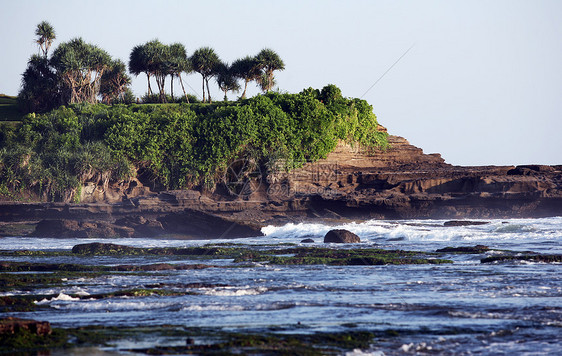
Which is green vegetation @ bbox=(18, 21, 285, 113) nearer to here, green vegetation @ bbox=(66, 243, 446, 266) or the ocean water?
green vegetation @ bbox=(66, 243, 446, 266)

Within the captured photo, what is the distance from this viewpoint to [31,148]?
183 ft

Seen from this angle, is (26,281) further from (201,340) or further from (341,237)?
(341,237)

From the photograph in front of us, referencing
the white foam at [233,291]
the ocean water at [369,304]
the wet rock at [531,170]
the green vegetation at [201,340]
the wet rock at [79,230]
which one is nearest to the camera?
the green vegetation at [201,340]

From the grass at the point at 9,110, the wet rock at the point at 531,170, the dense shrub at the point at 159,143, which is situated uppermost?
the grass at the point at 9,110

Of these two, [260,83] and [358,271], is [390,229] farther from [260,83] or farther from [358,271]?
[260,83]

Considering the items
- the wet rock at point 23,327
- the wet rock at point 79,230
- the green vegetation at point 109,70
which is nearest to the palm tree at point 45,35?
the green vegetation at point 109,70

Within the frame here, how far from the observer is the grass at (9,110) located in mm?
67062

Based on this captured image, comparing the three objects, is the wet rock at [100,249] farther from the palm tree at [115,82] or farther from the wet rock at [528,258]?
the palm tree at [115,82]

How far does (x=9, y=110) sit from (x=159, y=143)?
2238 cm

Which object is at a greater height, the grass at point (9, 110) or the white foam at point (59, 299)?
the grass at point (9, 110)

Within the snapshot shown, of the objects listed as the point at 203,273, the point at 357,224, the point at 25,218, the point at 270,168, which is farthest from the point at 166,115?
the point at 203,273

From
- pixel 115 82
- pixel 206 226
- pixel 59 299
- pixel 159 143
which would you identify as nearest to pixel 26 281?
pixel 59 299

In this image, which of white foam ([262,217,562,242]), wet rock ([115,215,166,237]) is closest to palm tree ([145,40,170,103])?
wet rock ([115,215,166,237])

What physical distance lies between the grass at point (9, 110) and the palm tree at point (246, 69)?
2124 centimetres
